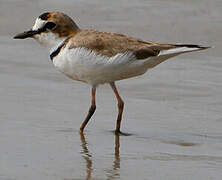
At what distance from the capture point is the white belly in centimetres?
720

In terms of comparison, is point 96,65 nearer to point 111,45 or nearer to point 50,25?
point 111,45

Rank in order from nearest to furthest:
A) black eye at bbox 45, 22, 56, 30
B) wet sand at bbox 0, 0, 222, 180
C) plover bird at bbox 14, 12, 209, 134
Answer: wet sand at bbox 0, 0, 222, 180 < plover bird at bbox 14, 12, 209, 134 < black eye at bbox 45, 22, 56, 30

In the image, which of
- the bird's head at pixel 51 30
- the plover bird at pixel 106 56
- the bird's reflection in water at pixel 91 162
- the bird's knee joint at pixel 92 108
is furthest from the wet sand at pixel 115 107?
the bird's head at pixel 51 30

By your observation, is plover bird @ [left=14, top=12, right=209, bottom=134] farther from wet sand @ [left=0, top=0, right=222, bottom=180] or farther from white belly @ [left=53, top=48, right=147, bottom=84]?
wet sand @ [left=0, top=0, right=222, bottom=180]

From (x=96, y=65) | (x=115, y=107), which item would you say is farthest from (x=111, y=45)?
(x=115, y=107)

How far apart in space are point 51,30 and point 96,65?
0.68 m

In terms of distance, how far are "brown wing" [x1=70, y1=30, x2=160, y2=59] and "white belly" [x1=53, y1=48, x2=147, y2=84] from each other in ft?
→ 0.18

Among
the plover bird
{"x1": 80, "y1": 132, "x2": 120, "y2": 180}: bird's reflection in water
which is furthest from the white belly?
{"x1": 80, "y1": 132, "x2": 120, "y2": 180}: bird's reflection in water

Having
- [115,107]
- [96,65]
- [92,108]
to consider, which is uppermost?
[96,65]

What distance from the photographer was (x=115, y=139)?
6.98 metres

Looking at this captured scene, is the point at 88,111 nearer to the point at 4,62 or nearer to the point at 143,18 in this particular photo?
the point at 4,62

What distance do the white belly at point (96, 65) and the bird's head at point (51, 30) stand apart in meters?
0.32

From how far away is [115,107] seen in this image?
807 centimetres

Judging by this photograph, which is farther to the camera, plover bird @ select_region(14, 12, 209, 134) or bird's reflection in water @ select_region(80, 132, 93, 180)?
plover bird @ select_region(14, 12, 209, 134)
